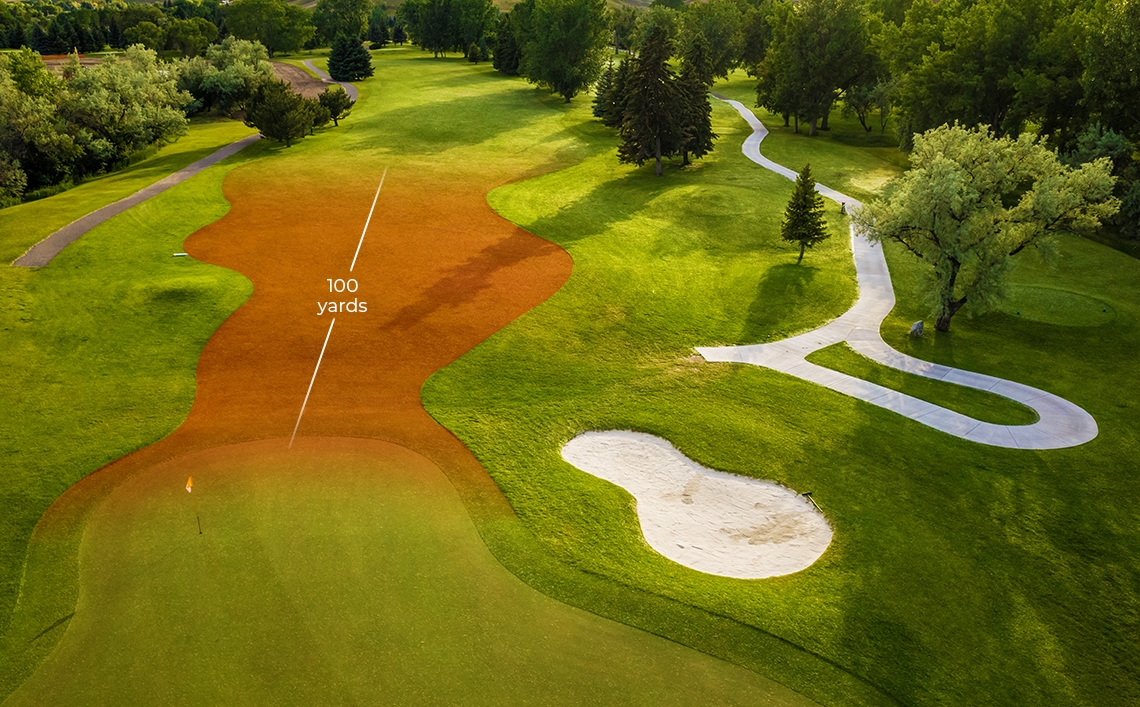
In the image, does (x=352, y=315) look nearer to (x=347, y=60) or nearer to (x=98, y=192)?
(x=98, y=192)

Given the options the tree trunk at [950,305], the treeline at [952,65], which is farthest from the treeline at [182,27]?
the tree trunk at [950,305]

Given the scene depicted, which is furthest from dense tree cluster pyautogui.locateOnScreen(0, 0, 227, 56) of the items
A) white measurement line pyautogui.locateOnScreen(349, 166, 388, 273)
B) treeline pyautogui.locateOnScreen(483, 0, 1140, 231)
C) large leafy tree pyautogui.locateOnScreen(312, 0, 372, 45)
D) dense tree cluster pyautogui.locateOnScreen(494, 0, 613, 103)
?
white measurement line pyautogui.locateOnScreen(349, 166, 388, 273)

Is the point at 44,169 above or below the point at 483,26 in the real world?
below

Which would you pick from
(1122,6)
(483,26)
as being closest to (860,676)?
(1122,6)

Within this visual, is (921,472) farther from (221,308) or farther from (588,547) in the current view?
(221,308)

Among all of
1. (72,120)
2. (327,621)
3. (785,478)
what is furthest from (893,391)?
(72,120)

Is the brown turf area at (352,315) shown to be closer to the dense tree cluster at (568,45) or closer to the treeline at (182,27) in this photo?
the dense tree cluster at (568,45)
